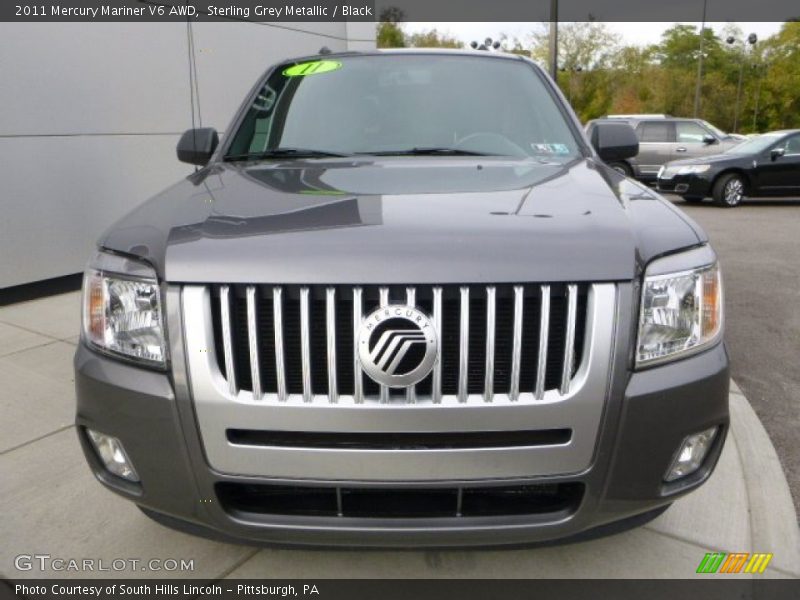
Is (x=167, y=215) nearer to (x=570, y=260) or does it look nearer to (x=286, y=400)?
(x=286, y=400)

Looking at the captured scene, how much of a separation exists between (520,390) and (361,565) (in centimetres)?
97

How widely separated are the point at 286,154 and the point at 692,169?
12201 millimetres

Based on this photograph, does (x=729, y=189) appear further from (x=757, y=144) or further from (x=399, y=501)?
(x=399, y=501)

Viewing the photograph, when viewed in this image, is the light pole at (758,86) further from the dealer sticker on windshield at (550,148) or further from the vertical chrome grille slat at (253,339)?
the vertical chrome grille slat at (253,339)

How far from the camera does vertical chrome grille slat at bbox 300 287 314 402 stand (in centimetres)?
176

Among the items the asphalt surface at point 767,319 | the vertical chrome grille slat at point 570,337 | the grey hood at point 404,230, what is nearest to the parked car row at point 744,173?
the asphalt surface at point 767,319

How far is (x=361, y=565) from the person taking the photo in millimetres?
2355

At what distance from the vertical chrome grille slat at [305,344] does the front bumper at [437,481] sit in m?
0.25

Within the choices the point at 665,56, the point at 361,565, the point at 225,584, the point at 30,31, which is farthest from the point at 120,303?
the point at 665,56

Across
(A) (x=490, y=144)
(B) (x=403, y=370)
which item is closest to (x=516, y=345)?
(B) (x=403, y=370)

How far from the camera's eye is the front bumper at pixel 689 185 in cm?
1317

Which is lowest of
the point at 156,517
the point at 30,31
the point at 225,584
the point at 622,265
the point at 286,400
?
the point at 225,584

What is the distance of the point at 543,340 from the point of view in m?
1.77

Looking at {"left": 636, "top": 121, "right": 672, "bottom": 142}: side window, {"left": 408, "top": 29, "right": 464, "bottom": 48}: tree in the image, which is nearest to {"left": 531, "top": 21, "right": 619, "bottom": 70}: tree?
{"left": 408, "top": 29, "right": 464, "bottom": 48}: tree
